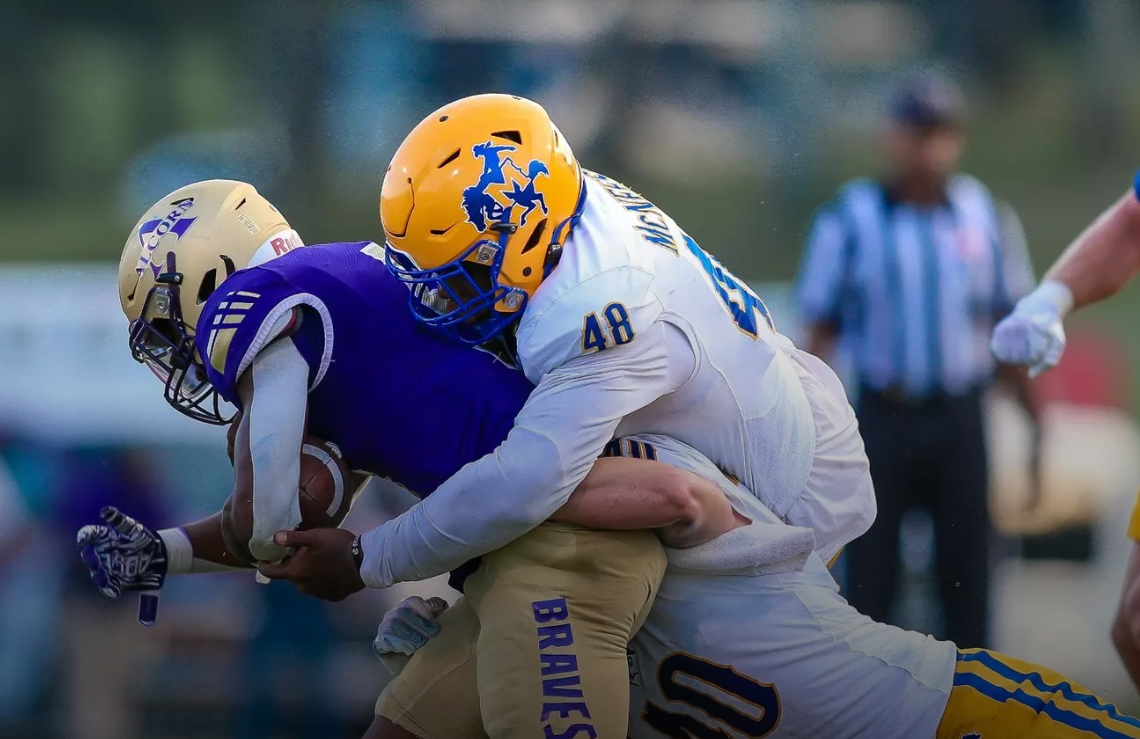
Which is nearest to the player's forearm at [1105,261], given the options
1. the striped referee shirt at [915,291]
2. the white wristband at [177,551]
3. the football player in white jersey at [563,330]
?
the striped referee shirt at [915,291]

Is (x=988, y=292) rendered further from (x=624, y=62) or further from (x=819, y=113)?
(x=624, y=62)

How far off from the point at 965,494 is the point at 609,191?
1.96 meters

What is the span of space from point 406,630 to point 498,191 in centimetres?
80

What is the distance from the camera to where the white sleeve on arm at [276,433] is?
2.03 m

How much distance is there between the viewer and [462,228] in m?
2.08

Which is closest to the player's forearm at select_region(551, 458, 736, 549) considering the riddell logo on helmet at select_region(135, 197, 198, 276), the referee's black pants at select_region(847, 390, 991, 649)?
the riddell logo on helmet at select_region(135, 197, 198, 276)

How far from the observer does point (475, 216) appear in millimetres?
2082

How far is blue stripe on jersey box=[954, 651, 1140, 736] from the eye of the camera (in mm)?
2068

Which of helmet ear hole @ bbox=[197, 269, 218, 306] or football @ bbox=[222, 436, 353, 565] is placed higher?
helmet ear hole @ bbox=[197, 269, 218, 306]

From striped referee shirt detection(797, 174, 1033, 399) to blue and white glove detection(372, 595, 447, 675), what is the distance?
6.32 ft

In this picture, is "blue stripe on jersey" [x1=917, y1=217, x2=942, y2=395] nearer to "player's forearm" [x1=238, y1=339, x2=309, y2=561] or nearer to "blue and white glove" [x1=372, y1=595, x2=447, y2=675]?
"blue and white glove" [x1=372, y1=595, x2=447, y2=675]

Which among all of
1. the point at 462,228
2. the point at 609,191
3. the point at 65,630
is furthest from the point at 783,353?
the point at 65,630

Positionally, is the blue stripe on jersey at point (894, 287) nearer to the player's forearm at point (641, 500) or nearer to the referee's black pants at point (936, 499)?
the referee's black pants at point (936, 499)

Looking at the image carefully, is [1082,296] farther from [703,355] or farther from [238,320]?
[238,320]
